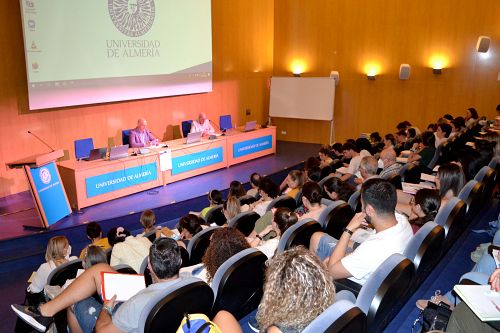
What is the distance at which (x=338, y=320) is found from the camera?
1.83 m

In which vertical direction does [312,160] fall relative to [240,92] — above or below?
below

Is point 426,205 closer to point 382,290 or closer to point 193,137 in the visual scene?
point 382,290

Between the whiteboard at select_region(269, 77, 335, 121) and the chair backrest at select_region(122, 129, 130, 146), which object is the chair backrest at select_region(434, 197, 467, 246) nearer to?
the chair backrest at select_region(122, 129, 130, 146)

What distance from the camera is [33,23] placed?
666 cm

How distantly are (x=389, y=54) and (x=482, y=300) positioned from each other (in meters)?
9.00

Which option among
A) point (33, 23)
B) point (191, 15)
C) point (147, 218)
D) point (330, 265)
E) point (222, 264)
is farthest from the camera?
point (191, 15)

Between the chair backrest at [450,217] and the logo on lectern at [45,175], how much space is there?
489 centimetres

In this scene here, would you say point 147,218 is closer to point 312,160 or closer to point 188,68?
point 312,160

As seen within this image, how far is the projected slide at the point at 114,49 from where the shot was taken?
6.86m

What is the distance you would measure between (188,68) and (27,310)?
713cm

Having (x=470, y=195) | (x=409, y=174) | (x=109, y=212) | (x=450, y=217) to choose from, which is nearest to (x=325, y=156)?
(x=409, y=174)

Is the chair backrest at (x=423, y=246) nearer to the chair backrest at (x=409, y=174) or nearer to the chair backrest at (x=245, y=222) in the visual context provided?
the chair backrest at (x=245, y=222)

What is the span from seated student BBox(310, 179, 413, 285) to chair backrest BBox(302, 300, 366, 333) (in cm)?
88

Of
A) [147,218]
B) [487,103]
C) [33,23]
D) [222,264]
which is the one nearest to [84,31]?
[33,23]
